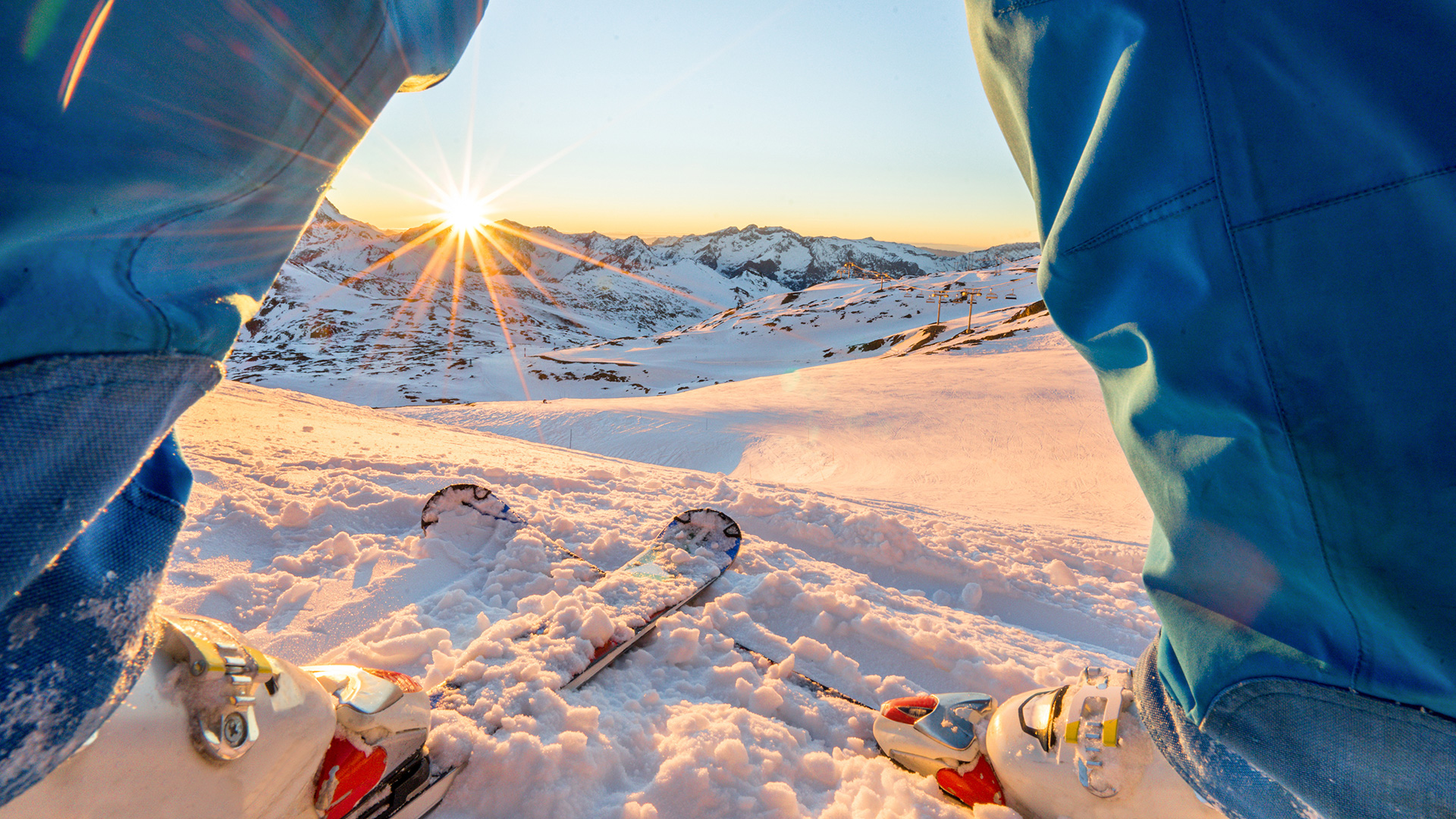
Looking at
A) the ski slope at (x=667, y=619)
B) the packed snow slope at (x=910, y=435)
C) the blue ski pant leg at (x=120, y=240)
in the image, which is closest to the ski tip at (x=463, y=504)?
the ski slope at (x=667, y=619)

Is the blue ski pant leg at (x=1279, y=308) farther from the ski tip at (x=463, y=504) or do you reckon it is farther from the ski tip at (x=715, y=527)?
the ski tip at (x=463, y=504)

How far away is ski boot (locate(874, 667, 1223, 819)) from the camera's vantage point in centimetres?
130

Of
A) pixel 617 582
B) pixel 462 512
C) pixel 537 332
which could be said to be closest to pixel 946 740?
pixel 617 582

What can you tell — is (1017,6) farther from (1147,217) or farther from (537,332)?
Result: (537,332)

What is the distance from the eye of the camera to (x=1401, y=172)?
659 mm

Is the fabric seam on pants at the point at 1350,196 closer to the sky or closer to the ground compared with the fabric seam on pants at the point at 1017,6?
A: closer to the ground

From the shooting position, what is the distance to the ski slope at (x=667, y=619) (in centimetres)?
152

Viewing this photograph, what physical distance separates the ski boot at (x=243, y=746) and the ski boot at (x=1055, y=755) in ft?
4.34

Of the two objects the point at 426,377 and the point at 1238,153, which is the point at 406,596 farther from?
the point at 426,377

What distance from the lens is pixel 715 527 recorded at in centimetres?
308

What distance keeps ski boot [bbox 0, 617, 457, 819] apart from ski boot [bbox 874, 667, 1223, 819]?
1.32m

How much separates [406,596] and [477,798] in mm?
1176

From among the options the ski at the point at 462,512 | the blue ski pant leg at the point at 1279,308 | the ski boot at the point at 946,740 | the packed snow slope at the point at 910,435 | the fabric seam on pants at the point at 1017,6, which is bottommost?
the packed snow slope at the point at 910,435

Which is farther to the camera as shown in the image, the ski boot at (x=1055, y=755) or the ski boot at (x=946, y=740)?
the ski boot at (x=946, y=740)
